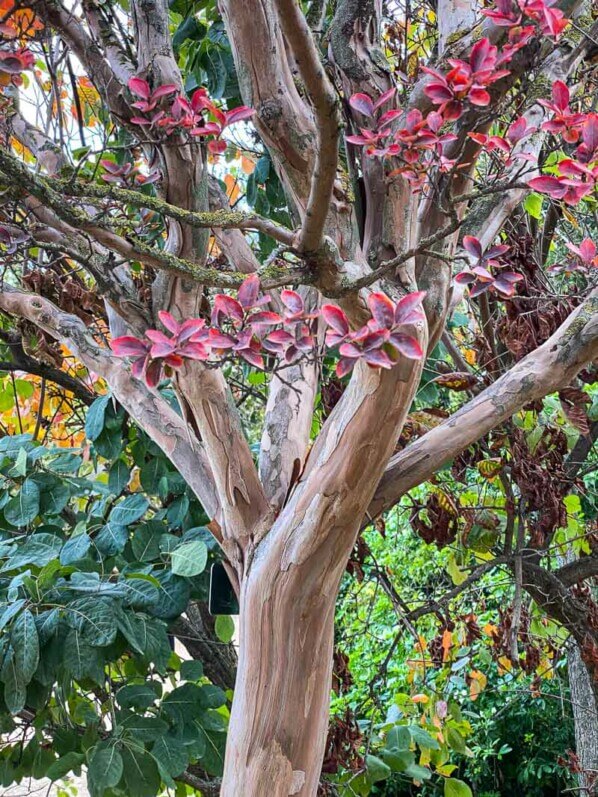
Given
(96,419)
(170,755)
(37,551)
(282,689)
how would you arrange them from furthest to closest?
(96,419) < (37,551) < (170,755) < (282,689)

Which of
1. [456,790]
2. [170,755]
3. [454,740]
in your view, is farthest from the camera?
[454,740]

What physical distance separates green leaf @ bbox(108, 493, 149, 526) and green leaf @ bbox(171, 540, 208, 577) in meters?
0.19

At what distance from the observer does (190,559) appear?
5.00 ft

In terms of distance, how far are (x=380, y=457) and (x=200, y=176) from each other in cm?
60

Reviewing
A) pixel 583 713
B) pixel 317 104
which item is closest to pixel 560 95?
pixel 317 104

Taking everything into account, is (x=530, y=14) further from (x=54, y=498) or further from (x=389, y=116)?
(x=54, y=498)

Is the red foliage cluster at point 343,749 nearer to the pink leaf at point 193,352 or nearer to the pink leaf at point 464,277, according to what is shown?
the pink leaf at point 464,277

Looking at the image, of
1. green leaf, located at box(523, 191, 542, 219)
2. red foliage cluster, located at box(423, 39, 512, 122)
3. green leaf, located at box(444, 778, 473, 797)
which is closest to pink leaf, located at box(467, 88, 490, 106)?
red foliage cluster, located at box(423, 39, 512, 122)

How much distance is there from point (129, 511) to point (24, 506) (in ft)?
0.80

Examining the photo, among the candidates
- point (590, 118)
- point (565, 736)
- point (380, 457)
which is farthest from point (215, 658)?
point (565, 736)

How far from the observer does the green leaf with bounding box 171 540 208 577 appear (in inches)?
59.1

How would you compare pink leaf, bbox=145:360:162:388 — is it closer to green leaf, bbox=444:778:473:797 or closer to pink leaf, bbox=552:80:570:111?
pink leaf, bbox=552:80:570:111

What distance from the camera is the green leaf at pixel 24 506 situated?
1734 millimetres

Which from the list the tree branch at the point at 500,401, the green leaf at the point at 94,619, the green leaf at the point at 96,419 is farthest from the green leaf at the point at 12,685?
the tree branch at the point at 500,401
